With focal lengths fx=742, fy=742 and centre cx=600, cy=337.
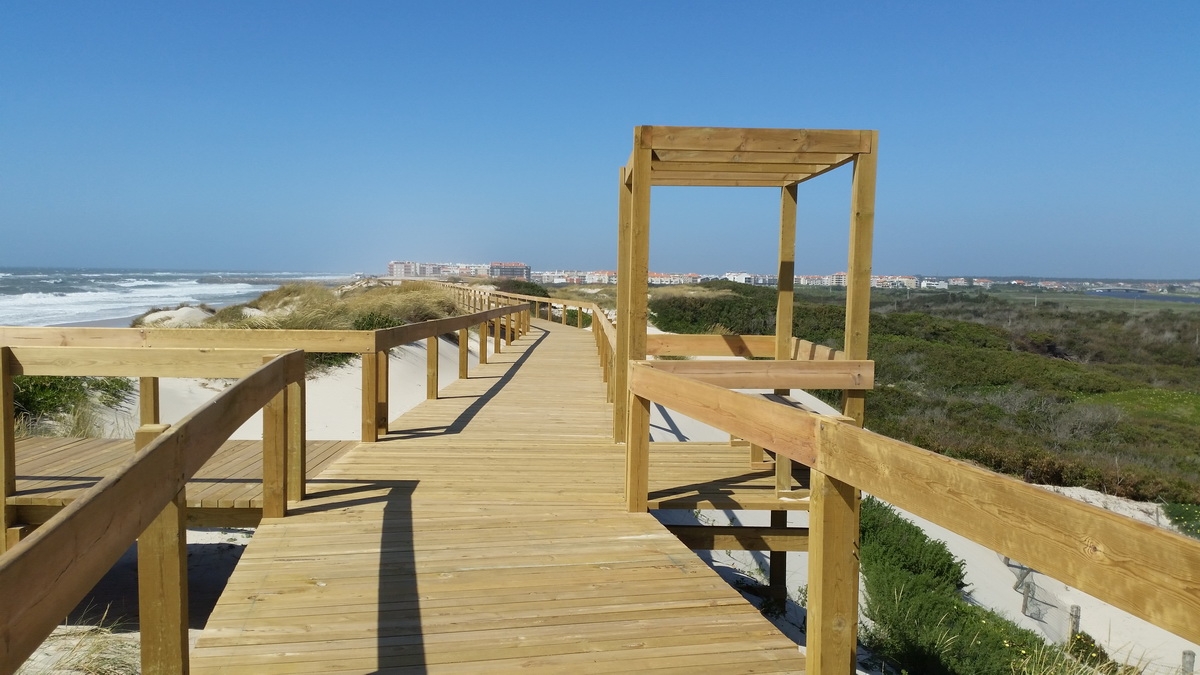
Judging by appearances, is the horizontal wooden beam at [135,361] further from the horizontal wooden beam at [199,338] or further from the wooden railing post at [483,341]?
the wooden railing post at [483,341]

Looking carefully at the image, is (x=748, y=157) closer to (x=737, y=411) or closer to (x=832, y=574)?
(x=737, y=411)

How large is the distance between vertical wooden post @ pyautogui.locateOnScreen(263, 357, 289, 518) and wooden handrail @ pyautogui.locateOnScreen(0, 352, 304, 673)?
1.60 metres

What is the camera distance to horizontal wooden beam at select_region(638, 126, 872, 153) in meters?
5.36

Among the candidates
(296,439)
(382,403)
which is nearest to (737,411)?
(296,439)

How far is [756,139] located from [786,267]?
72.4 inches

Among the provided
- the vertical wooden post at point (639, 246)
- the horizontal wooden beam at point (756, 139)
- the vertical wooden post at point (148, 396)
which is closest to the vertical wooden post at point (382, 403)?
the vertical wooden post at point (148, 396)

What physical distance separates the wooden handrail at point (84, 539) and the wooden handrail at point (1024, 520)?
1885mm

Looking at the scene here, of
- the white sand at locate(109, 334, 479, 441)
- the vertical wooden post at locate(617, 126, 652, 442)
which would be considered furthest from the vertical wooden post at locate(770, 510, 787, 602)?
the white sand at locate(109, 334, 479, 441)

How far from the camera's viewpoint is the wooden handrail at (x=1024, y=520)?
1356 mm

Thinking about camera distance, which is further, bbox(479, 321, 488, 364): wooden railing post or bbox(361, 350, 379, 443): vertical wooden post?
bbox(479, 321, 488, 364): wooden railing post

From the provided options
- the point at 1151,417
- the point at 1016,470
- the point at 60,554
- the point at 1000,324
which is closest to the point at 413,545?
the point at 60,554

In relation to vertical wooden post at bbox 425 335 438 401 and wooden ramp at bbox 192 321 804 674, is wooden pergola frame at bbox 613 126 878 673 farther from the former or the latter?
vertical wooden post at bbox 425 335 438 401

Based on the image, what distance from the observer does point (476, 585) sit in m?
3.45

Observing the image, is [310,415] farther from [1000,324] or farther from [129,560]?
[1000,324]
